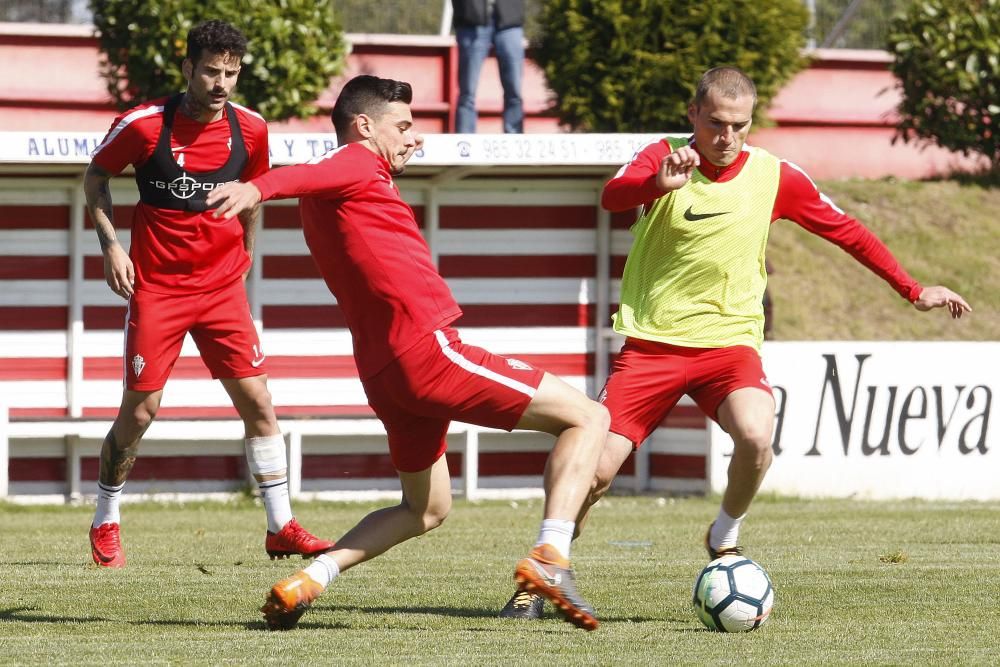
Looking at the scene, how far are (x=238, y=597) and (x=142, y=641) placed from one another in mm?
1169

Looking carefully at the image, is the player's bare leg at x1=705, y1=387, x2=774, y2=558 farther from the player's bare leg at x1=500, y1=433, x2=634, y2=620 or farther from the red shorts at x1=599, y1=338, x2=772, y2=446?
the player's bare leg at x1=500, y1=433, x2=634, y2=620

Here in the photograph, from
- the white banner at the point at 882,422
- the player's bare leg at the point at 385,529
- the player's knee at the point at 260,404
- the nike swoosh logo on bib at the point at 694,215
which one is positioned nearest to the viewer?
the player's bare leg at the point at 385,529

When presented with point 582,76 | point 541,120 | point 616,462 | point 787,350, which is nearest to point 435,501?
point 616,462

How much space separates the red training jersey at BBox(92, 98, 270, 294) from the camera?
28.3 ft

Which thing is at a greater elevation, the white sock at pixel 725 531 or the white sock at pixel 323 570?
the white sock at pixel 323 570

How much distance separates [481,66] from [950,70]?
5275mm

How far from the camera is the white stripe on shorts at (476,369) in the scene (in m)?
6.32

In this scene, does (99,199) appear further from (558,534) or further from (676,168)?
(558,534)

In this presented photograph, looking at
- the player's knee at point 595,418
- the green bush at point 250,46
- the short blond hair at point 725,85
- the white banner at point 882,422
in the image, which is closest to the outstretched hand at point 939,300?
the short blond hair at point 725,85

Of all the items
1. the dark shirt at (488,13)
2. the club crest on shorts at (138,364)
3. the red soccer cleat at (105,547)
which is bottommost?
the red soccer cleat at (105,547)

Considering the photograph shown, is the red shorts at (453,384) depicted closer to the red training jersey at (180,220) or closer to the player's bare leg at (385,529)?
the player's bare leg at (385,529)

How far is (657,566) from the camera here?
28.8 ft

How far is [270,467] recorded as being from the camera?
8.95m

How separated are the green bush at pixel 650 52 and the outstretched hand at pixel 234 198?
Result: 31.4 feet
